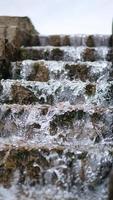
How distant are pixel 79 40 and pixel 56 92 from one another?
2910mm

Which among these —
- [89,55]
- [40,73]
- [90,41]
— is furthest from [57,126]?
[90,41]

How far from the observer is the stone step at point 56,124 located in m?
6.78

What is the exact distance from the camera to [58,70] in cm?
867

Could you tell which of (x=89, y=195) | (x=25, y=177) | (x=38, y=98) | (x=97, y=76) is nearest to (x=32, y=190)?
(x=25, y=177)

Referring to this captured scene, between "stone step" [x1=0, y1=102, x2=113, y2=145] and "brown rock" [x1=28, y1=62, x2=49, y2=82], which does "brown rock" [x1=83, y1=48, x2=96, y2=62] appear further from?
"stone step" [x1=0, y1=102, x2=113, y2=145]

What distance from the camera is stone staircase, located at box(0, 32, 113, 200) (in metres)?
5.86

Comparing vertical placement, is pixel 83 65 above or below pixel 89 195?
above

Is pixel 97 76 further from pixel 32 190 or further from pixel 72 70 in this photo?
pixel 32 190

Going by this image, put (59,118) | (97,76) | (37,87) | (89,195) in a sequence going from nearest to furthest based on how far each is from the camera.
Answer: (89,195)
(59,118)
(37,87)
(97,76)

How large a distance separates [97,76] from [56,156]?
2.84m

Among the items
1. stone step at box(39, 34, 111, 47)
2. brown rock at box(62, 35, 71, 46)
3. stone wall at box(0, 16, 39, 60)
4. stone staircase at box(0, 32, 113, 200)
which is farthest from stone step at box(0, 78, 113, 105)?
brown rock at box(62, 35, 71, 46)

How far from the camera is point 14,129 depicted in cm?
714

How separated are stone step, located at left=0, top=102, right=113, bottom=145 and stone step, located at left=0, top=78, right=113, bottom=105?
0.63 meters

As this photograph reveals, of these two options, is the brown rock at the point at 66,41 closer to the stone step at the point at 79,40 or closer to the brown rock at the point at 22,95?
the stone step at the point at 79,40
